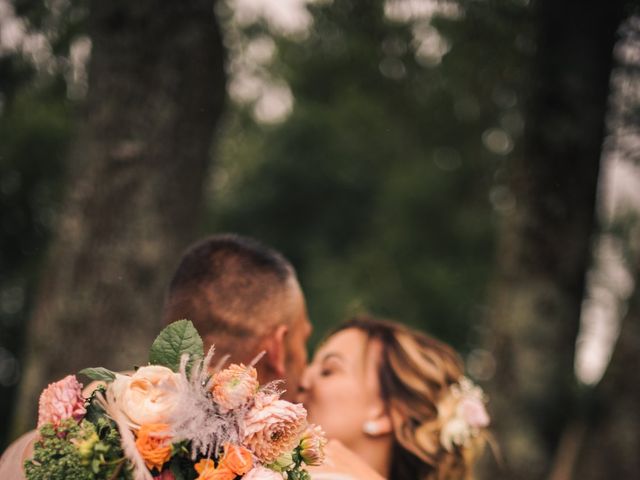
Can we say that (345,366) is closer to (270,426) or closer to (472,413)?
(472,413)

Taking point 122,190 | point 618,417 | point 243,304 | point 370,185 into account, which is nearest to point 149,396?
point 243,304

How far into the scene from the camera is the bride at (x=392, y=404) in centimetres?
333

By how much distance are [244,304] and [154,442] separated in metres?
1.18

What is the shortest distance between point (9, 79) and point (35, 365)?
7.05 feet

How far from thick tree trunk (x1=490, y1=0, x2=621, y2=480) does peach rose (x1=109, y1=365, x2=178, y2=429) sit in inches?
162

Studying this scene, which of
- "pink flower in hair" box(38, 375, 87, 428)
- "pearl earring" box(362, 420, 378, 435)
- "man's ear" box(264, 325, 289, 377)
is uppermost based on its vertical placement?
"pink flower in hair" box(38, 375, 87, 428)

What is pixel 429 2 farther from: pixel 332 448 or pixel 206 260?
pixel 332 448

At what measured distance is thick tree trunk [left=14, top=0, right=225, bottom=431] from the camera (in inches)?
169

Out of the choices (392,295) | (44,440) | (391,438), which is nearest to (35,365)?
(391,438)

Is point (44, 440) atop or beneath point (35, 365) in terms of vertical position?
atop

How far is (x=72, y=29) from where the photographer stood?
5344 millimetres

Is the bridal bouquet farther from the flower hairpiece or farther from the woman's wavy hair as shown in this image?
the flower hairpiece

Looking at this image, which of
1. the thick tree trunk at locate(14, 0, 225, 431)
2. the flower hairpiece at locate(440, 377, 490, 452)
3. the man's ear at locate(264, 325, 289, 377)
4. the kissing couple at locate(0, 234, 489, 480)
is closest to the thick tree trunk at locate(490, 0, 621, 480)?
the kissing couple at locate(0, 234, 489, 480)

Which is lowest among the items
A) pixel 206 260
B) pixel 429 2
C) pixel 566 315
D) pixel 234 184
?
pixel 234 184
